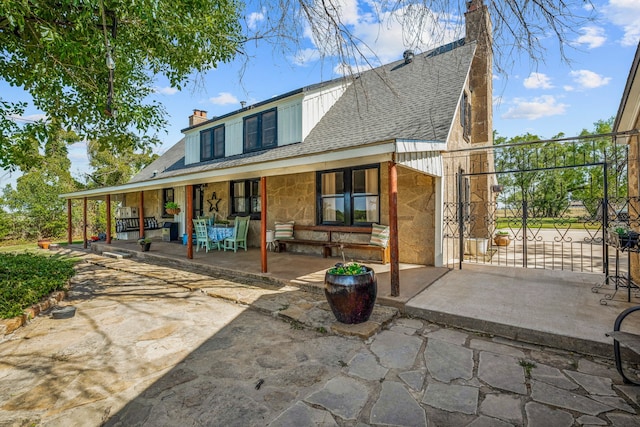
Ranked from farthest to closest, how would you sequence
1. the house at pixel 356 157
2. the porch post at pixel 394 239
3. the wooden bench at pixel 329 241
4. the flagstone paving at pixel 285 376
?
the wooden bench at pixel 329 241 → the house at pixel 356 157 → the porch post at pixel 394 239 → the flagstone paving at pixel 285 376

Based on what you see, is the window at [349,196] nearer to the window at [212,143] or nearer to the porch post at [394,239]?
the porch post at [394,239]

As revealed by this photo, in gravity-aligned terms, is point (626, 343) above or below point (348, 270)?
below

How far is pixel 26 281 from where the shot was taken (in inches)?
199

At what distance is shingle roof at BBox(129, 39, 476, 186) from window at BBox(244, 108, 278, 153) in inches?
15.3

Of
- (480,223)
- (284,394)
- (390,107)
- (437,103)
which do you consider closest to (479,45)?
(284,394)

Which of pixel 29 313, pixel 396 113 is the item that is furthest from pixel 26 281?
pixel 396 113

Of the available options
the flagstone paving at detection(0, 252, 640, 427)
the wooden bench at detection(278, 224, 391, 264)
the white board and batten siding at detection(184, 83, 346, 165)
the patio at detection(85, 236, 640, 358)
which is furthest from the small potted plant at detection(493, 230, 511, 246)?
the flagstone paving at detection(0, 252, 640, 427)

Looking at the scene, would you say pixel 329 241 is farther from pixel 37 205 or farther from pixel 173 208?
pixel 37 205

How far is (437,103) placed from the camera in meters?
7.17

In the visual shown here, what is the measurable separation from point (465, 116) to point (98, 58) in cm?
822

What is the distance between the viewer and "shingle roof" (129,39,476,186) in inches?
258

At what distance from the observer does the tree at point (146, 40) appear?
79.8 inches

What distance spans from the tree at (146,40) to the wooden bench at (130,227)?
7878mm

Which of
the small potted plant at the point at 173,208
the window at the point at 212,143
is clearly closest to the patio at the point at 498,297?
the window at the point at 212,143
